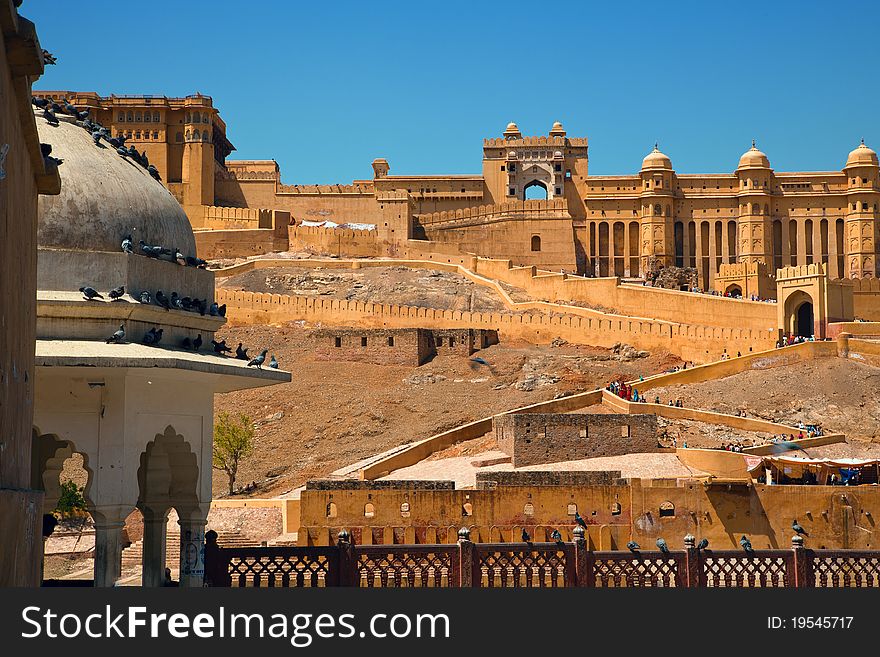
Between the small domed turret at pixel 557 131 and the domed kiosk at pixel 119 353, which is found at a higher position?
the small domed turret at pixel 557 131

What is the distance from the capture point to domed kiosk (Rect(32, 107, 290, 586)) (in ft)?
42.4

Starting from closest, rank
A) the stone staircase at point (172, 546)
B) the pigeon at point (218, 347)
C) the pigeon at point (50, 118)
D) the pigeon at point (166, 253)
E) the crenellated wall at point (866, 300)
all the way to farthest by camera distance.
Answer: the pigeon at point (166, 253) → the pigeon at point (50, 118) → the pigeon at point (218, 347) → the stone staircase at point (172, 546) → the crenellated wall at point (866, 300)

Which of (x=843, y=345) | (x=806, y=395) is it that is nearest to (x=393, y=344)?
(x=806, y=395)

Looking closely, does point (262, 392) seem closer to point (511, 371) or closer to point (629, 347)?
point (511, 371)

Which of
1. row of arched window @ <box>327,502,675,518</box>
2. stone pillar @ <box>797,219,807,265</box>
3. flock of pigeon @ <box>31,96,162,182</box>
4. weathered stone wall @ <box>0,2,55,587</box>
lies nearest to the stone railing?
flock of pigeon @ <box>31,96,162,182</box>

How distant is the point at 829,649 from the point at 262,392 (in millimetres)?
36133

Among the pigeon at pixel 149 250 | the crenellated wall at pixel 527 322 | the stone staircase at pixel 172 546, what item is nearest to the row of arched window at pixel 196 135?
the crenellated wall at pixel 527 322

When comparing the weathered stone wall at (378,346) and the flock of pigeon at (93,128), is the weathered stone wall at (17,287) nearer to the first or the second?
the flock of pigeon at (93,128)

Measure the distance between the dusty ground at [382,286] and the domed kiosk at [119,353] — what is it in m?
40.7

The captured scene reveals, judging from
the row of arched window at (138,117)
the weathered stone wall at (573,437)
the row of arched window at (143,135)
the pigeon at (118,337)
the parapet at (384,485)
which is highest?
the row of arched window at (138,117)

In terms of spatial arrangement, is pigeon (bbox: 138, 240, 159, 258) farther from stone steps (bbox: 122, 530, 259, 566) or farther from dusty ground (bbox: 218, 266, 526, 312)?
dusty ground (bbox: 218, 266, 526, 312)

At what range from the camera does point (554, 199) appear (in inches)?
2704

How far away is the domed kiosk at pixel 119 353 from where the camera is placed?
42.4 feet

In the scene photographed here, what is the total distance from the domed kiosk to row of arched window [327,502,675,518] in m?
12.0
